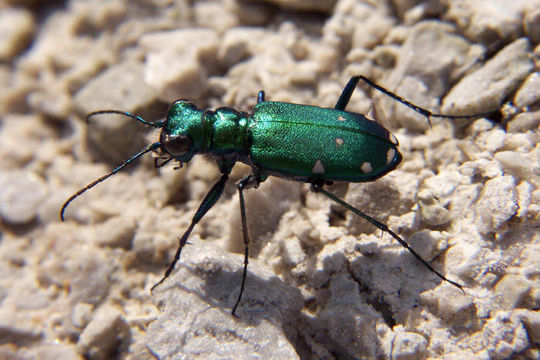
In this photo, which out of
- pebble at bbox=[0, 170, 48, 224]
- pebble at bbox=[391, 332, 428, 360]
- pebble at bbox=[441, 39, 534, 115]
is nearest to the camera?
pebble at bbox=[391, 332, 428, 360]

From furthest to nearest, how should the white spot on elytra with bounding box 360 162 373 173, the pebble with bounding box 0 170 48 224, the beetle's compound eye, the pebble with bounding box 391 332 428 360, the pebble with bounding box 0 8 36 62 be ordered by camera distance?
1. the pebble with bounding box 0 8 36 62
2. the pebble with bounding box 0 170 48 224
3. the beetle's compound eye
4. the white spot on elytra with bounding box 360 162 373 173
5. the pebble with bounding box 391 332 428 360

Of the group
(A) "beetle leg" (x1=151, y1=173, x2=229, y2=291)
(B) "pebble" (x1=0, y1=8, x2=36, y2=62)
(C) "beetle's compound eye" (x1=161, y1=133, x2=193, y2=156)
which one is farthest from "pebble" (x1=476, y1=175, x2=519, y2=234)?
(B) "pebble" (x1=0, y1=8, x2=36, y2=62)

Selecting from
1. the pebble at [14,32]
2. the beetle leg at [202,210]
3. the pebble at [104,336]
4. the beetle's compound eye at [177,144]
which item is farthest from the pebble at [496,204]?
the pebble at [14,32]

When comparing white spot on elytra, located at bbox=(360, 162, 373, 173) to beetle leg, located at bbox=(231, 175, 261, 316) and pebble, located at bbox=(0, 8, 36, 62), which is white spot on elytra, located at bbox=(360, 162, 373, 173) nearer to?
beetle leg, located at bbox=(231, 175, 261, 316)

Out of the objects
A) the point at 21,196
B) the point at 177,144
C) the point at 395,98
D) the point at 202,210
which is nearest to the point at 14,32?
the point at 21,196

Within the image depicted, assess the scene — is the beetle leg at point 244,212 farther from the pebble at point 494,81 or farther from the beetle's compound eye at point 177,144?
the pebble at point 494,81

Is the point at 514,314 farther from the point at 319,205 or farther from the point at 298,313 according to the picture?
the point at 319,205

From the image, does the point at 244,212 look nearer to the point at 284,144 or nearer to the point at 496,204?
the point at 284,144

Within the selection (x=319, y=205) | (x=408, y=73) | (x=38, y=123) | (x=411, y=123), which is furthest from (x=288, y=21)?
(x=38, y=123)
